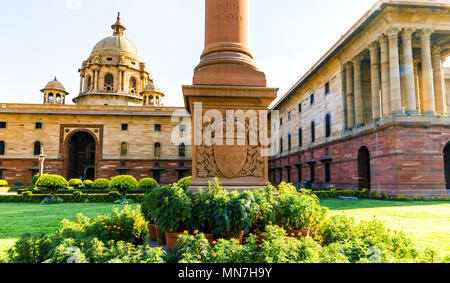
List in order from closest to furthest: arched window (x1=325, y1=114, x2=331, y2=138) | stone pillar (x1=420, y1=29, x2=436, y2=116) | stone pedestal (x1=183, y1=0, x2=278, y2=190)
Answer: stone pedestal (x1=183, y1=0, x2=278, y2=190)
stone pillar (x1=420, y1=29, x2=436, y2=116)
arched window (x1=325, y1=114, x2=331, y2=138)

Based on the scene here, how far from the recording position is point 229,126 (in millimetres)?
5922

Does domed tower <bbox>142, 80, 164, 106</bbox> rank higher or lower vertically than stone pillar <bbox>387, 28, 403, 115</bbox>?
higher

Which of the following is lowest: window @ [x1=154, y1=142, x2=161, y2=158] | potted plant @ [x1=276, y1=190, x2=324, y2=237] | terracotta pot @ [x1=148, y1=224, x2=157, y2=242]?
terracotta pot @ [x1=148, y1=224, x2=157, y2=242]

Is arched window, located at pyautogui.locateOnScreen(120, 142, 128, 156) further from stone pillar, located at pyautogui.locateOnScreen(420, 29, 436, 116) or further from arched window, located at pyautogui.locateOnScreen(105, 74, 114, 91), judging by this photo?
stone pillar, located at pyautogui.locateOnScreen(420, 29, 436, 116)

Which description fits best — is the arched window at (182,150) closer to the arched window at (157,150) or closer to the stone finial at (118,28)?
the arched window at (157,150)

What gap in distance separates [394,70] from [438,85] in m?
6.20

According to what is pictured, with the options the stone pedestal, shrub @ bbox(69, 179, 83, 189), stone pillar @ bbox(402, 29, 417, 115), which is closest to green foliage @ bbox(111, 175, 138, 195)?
shrub @ bbox(69, 179, 83, 189)

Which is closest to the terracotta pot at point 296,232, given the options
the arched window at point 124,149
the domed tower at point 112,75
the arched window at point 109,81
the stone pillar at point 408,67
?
the stone pillar at point 408,67

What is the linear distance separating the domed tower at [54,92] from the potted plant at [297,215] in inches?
2052

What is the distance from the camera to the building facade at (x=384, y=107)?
61.4 feet

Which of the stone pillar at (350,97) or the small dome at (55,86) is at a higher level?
the small dome at (55,86)

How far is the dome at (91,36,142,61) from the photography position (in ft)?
178
